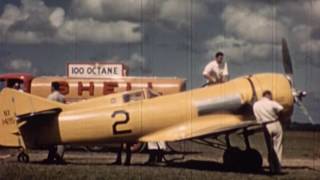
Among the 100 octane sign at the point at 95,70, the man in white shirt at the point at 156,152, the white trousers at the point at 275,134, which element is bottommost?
the man in white shirt at the point at 156,152

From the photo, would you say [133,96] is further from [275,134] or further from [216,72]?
[275,134]

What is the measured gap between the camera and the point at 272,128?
557 inches

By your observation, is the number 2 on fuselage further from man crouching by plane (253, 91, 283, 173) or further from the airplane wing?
man crouching by plane (253, 91, 283, 173)

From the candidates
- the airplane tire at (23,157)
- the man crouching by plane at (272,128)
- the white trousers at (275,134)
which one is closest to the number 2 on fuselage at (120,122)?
the airplane tire at (23,157)

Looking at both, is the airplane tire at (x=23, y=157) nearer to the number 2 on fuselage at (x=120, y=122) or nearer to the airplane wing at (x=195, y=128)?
the number 2 on fuselage at (x=120, y=122)

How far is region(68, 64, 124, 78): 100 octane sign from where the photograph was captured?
24766mm

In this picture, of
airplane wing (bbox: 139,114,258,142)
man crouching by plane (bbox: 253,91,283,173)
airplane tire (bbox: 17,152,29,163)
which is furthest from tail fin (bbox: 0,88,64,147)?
man crouching by plane (bbox: 253,91,283,173)

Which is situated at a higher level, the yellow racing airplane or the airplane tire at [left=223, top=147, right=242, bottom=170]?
the yellow racing airplane

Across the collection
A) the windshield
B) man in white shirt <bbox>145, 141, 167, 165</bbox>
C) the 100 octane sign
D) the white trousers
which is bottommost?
man in white shirt <bbox>145, 141, 167, 165</bbox>

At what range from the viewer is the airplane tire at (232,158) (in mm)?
15539

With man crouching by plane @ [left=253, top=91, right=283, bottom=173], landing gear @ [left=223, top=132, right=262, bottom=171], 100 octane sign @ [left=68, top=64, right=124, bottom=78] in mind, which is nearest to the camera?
man crouching by plane @ [left=253, top=91, right=283, bottom=173]

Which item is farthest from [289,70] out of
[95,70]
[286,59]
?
[95,70]

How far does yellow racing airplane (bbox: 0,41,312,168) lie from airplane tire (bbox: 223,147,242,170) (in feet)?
0.10

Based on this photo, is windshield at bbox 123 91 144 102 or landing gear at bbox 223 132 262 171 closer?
landing gear at bbox 223 132 262 171
